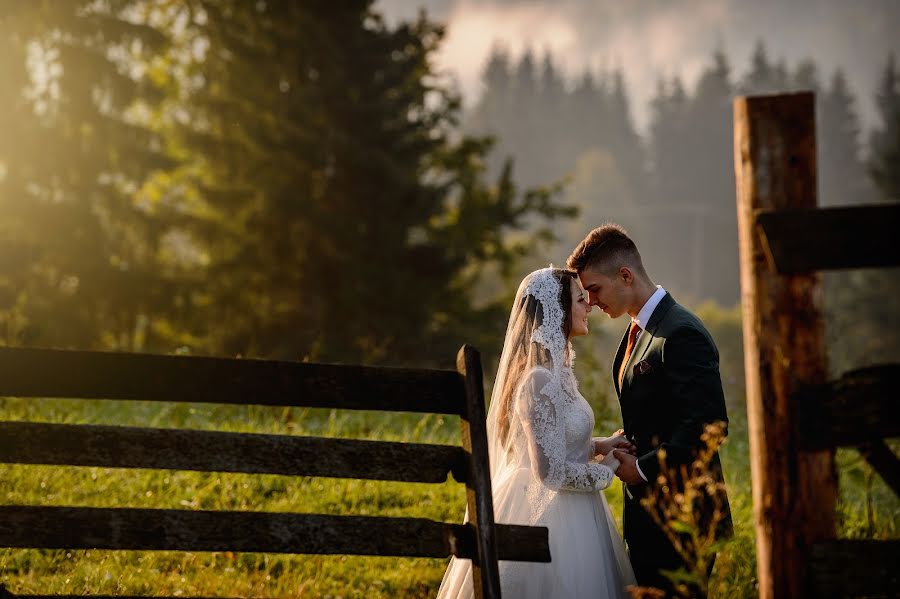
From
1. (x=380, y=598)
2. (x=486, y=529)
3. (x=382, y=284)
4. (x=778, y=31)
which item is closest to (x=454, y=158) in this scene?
(x=382, y=284)

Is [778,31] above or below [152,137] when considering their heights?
above

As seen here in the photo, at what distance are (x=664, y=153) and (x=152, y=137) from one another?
10911cm

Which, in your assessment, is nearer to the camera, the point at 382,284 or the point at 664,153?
the point at 382,284

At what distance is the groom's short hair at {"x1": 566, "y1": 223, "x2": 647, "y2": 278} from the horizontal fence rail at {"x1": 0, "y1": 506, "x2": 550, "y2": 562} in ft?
5.98

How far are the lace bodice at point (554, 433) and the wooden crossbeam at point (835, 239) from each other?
1877mm

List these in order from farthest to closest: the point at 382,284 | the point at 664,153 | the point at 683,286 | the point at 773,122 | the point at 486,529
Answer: the point at 664,153, the point at 683,286, the point at 382,284, the point at 486,529, the point at 773,122

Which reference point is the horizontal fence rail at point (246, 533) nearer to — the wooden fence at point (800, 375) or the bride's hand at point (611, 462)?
the bride's hand at point (611, 462)

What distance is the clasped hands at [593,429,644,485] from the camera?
4914 mm

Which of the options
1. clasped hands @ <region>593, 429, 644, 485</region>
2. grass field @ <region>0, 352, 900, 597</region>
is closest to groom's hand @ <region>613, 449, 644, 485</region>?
clasped hands @ <region>593, 429, 644, 485</region>

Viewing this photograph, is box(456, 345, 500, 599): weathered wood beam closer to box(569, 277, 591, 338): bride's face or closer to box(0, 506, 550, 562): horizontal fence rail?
box(0, 506, 550, 562): horizontal fence rail

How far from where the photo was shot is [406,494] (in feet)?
25.3

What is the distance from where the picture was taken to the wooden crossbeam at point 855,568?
3.37 meters

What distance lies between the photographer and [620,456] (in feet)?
16.4

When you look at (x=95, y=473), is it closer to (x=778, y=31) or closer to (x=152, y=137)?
(x=152, y=137)
